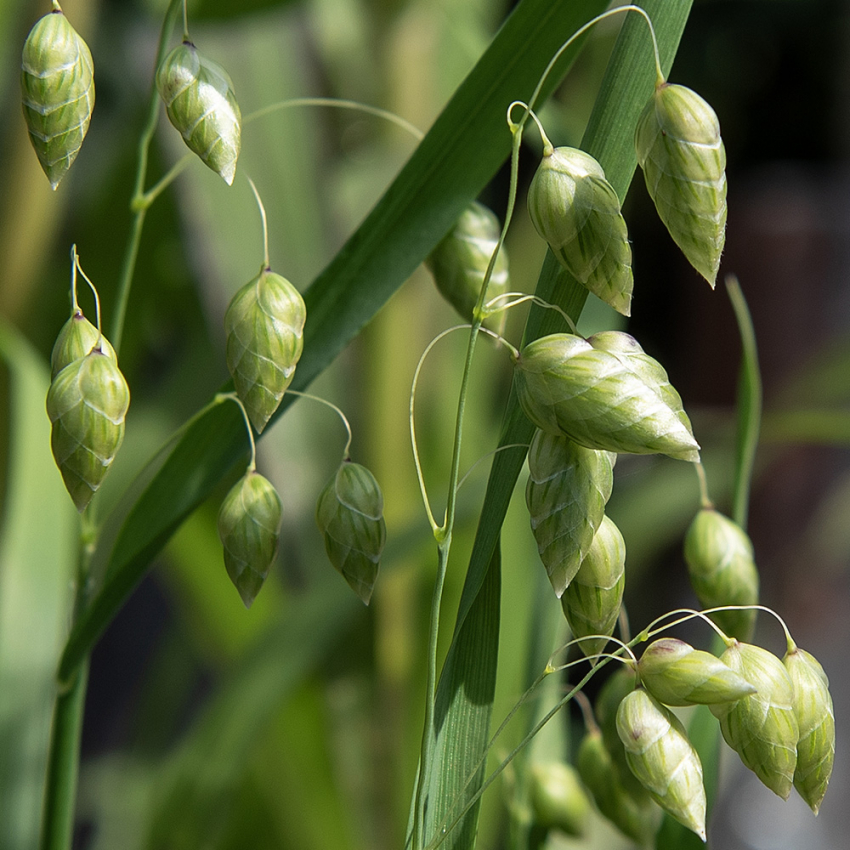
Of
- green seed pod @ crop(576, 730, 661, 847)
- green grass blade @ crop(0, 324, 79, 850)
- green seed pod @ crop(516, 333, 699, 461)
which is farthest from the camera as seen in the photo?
green grass blade @ crop(0, 324, 79, 850)

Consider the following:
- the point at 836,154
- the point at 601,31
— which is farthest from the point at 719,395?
the point at 601,31

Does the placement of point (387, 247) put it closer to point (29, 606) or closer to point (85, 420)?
point (85, 420)

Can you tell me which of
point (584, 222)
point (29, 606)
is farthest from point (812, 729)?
point (29, 606)

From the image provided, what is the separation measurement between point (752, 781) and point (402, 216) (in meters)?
0.97

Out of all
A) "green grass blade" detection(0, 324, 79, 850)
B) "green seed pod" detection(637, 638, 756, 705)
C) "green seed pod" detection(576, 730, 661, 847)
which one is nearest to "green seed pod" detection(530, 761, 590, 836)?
"green seed pod" detection(576, 730, 661, 847)

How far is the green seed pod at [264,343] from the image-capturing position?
0.20 m

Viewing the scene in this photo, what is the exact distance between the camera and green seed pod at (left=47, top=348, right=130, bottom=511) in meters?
0.19

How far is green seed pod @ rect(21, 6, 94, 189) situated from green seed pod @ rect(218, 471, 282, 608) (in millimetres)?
80

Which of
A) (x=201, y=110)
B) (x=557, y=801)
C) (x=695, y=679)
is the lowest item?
(x=557, y=801)

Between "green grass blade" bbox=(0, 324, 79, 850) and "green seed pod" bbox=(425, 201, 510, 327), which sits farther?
"green grass blade" bbox=(0, 324, 79, 850)

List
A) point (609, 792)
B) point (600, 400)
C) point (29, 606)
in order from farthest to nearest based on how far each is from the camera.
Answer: point (29, 606) → point (609, 792) → point (600, 400)

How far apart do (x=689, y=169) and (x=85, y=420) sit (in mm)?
127

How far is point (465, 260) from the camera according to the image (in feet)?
0.80

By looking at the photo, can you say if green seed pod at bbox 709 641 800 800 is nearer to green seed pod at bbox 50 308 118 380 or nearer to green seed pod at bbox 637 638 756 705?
green seed pod at bbox 637 638 756 705
